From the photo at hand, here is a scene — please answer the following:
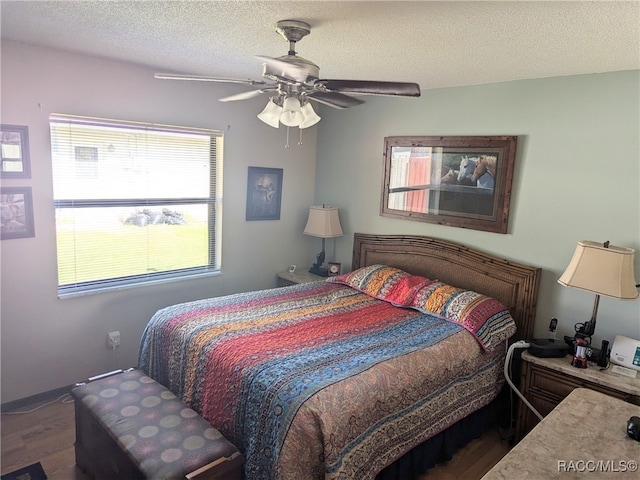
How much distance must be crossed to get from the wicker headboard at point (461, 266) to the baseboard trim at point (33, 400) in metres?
2.60

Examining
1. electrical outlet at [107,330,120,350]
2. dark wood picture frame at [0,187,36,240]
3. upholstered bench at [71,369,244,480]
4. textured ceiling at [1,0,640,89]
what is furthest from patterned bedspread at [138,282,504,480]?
textured ceiling at [1,0,640,89]

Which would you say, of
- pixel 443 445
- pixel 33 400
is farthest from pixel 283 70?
pixel 33 400

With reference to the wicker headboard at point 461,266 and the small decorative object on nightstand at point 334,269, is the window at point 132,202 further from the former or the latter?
the wicker headboard at point 461,266

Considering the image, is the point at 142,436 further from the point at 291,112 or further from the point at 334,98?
the point at 334,98

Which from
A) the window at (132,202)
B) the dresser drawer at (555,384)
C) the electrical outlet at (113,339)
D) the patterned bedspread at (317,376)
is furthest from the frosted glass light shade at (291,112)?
the electrical outlet at (113,339)

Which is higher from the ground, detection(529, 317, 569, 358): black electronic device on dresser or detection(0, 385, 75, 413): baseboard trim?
detection(529, 317, 569, 358): black electronic device on dresser

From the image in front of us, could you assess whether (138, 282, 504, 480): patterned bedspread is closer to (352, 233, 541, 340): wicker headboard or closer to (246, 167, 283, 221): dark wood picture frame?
(352, 233, 541, 340): wicker headboard

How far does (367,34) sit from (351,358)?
1.68 meters

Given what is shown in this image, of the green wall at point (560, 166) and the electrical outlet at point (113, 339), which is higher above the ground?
the green wall at point (560, 166)

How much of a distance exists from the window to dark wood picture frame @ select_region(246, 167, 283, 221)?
1.03 ft

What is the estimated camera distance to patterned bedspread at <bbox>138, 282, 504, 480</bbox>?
1.89 m

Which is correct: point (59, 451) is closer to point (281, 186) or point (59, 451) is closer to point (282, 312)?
point (282, 312)

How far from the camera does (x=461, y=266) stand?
11.2 ft

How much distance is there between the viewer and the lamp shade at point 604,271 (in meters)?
2.41
